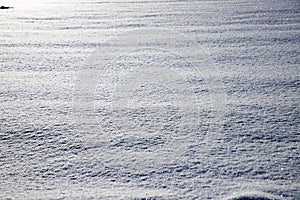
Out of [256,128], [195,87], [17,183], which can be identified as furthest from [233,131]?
[17,183]

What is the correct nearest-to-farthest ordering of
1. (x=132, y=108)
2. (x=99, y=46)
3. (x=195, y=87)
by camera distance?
(x=132, y=108)
(x=195, y=87)
(x=99, y=46)

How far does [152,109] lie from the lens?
4.00 ft

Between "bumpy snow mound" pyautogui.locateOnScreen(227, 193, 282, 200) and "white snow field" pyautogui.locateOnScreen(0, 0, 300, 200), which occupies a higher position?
"white snow field" pyautogui.locateOnScreen(0, 0, 300, 200)

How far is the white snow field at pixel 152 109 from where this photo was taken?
884 mm

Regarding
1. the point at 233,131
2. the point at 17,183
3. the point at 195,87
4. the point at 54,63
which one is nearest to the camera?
the point at 17,183

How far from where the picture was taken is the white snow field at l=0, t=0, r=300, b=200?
88 centimetres

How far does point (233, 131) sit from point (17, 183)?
73 centimetres

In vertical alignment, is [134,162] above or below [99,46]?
below

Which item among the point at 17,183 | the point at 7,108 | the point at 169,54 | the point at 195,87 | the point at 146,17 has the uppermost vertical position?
the point at 146,17

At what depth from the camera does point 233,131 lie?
42.1 inches

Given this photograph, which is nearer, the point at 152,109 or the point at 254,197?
the point at 254,197

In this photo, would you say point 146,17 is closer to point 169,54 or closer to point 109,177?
point 169,54

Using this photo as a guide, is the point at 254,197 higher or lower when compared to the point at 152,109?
lower

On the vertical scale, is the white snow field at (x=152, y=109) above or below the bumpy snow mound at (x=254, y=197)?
above
